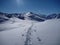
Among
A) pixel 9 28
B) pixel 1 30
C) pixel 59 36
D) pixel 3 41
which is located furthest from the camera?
pixel 9 28

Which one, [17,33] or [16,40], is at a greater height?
[17,33]

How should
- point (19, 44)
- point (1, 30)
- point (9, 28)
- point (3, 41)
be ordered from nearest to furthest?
point (19, 44), point (3, 41), point (1, 30), point (9, 28)

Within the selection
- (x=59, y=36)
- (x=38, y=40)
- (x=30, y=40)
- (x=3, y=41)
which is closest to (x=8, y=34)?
(x=3, y=41)

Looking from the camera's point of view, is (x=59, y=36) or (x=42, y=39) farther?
(x=59, y=36)

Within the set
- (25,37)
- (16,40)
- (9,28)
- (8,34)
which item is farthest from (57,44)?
(9,28)

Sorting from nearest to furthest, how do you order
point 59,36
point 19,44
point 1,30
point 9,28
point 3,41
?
point 19,44, point 3,41, point 59,36, point 1,30, point 9,28

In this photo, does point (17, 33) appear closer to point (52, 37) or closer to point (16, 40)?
point (16, 40)

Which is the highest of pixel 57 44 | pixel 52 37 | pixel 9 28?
pixel 9 28

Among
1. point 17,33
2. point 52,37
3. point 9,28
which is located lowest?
point 52,37

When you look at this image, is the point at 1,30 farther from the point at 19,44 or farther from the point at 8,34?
the point at 19,44
